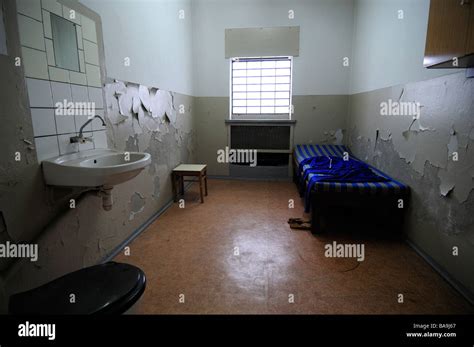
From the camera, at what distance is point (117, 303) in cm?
115

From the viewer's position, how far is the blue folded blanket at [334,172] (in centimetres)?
254

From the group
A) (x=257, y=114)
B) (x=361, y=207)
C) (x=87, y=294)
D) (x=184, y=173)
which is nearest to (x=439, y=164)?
(x=361, y=207)

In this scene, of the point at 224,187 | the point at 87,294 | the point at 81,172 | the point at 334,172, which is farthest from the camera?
the point at 224,187

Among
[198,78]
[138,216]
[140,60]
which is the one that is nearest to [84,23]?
[140,60]

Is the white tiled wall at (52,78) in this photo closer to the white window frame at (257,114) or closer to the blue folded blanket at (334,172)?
the blue folded blanket at (334,172)

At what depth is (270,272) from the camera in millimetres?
1973

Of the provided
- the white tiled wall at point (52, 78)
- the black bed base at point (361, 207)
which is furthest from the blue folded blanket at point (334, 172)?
the white tiled wall at point (52, 78)

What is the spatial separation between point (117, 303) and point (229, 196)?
2.61 m

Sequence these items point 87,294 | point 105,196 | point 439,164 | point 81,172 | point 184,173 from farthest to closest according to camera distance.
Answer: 1. point 184,173
2. point 439,164
3. point 105,196
4. point 81,172
5. point 87,294

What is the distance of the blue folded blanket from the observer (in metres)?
2.54

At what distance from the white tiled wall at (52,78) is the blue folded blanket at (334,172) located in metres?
1.90

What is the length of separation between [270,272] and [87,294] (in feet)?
3.97

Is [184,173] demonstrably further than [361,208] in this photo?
Yes

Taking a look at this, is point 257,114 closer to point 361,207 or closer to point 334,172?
point 334,172
